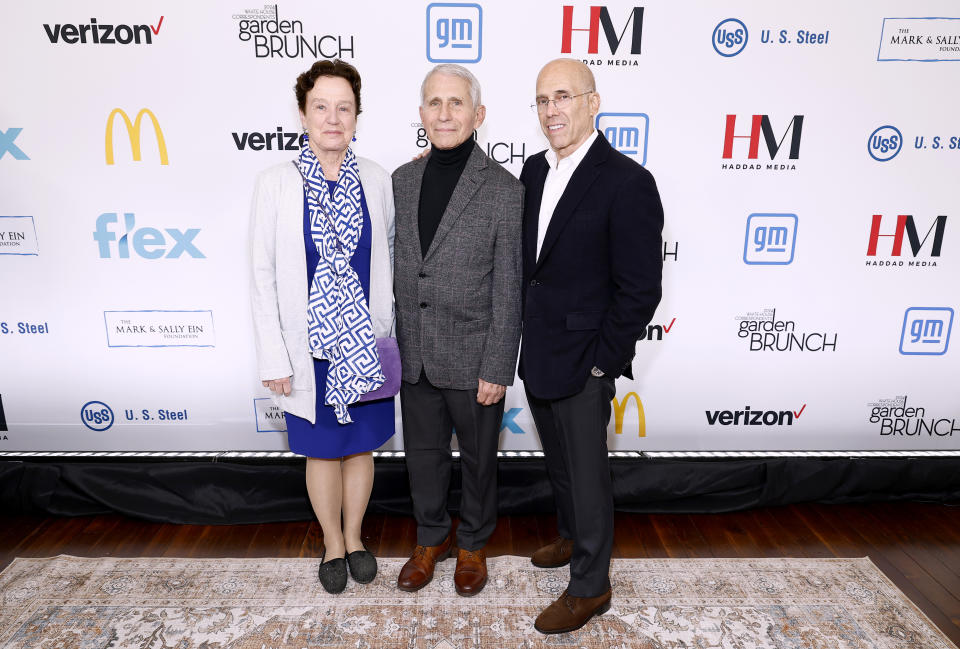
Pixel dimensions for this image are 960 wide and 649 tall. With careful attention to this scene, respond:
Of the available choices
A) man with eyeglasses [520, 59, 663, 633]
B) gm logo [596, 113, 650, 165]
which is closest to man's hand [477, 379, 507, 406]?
man with eyeglasses [520, 59, 663, 633]

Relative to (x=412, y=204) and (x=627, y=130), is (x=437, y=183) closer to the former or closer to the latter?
(x=412, y=204)

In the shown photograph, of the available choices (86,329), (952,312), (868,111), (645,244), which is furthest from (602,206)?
(86,329)

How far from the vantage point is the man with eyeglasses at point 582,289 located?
1.69 m

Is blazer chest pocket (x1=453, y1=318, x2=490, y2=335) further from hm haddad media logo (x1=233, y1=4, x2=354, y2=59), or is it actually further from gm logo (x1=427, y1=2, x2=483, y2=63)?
hm haddad media logo (x1=233, y1=4, x2=354, y2=59)

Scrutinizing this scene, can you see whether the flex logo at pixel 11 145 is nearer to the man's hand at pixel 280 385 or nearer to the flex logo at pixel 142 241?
the flex logo at pixel 142 241

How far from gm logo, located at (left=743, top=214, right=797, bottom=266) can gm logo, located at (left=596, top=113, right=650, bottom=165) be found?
57 cm

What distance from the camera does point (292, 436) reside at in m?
2.03

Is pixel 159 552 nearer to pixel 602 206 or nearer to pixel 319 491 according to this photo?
pixel 319 491

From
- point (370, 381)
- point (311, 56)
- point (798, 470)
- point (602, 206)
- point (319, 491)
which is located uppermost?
point (311, 56)

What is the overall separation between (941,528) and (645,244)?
204 centimetres

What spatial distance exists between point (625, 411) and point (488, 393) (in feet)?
3.51

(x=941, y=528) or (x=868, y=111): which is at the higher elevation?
(x=868, y=111)

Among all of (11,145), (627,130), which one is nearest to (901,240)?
(627,130)

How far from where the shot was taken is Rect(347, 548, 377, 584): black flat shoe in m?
2.13
